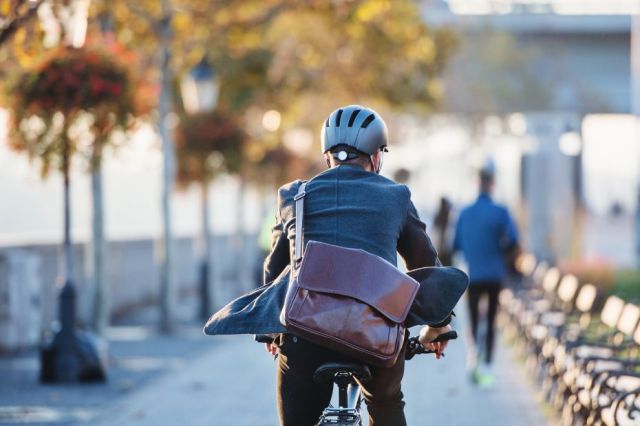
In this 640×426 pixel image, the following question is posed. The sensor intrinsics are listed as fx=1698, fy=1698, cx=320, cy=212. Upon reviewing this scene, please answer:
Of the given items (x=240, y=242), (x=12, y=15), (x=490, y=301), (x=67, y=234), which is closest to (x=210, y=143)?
(x=240, y=242)

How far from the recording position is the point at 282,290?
20.1 feet

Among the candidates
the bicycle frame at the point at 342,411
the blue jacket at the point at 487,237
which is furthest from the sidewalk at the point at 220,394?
the bicycle frame at the point at 342,411

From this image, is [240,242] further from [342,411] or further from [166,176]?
[342,411]

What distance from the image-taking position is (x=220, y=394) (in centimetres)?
1419

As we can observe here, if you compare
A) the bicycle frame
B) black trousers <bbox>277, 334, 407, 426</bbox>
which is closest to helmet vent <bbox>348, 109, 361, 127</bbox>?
black trousers <bbox>277, 334, 407, 426</bbox>

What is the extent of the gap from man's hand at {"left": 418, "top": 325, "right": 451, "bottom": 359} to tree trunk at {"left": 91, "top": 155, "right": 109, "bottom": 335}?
11856 mm

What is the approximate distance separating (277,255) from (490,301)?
7.82 meters

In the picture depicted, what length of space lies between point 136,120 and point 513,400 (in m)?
5.16

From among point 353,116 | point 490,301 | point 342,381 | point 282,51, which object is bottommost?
point 490,301

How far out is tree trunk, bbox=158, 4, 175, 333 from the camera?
70.8ft

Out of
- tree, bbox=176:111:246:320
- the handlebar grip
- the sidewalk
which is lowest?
the sidewalk

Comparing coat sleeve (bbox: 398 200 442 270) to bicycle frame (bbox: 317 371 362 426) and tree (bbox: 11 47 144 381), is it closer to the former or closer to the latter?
bicycle frame (bbox: 317 371 362 426)

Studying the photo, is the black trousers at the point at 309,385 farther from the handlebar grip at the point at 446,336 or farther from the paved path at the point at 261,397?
the paved path at the point at 261,397

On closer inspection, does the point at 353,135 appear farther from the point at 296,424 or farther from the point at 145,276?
the point at 145,276
